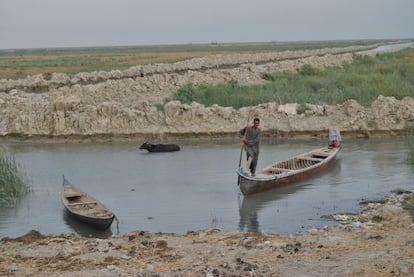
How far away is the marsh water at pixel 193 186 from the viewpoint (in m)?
12.4

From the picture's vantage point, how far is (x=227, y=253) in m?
9.11

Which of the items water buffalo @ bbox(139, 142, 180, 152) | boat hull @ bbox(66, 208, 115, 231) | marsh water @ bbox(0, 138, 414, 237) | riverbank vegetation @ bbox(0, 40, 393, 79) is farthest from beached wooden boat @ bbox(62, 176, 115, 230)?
riverbank vegetation @ bbox(0, 40, 393, 79)

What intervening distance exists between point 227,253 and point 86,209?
4.16 metres

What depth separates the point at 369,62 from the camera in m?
45.1

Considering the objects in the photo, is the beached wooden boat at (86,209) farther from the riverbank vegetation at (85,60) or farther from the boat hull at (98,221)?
the riverbank vegetation at (85,60)

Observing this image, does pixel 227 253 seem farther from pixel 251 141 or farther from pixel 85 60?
pixel 85 60

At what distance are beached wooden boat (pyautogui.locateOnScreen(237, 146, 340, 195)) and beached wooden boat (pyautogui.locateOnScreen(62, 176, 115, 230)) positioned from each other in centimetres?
303

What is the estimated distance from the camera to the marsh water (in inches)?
487

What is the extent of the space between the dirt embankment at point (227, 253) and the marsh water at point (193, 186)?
4.30 ft

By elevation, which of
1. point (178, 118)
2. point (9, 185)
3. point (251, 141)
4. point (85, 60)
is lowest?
point (9, 185)

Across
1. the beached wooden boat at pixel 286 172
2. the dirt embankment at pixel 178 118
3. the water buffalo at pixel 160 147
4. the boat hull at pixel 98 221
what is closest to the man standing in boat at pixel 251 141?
the beached wooden boat at pixel 286 172

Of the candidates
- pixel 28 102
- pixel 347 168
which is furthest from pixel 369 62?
pixel 347 168

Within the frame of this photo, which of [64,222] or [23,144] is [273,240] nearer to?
[64,222]

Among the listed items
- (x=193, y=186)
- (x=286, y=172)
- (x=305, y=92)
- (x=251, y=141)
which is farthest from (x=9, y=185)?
(x=305, y=92)
